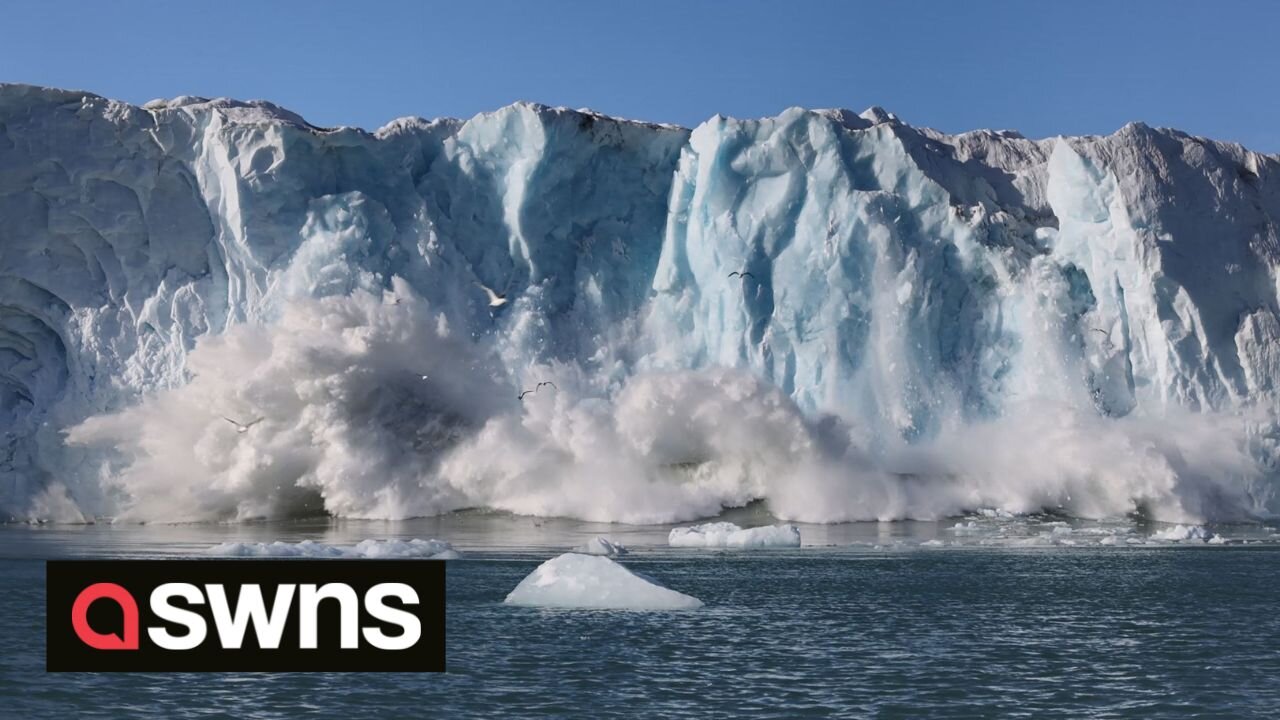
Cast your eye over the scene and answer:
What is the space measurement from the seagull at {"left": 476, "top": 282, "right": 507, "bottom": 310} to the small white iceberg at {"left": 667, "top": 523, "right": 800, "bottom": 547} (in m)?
9.61

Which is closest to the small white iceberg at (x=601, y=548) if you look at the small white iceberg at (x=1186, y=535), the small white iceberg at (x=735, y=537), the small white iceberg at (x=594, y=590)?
the small white iceberg at (x=735, y=537)

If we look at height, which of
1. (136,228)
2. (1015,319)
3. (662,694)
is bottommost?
(662,694)

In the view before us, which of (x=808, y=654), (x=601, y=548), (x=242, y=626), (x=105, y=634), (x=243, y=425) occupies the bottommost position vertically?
(x=808, y=654)

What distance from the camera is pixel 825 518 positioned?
125ft

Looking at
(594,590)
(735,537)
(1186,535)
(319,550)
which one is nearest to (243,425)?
(319,550)

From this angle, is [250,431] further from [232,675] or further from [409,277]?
[232,675]

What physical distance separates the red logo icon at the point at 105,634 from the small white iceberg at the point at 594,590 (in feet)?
19.3

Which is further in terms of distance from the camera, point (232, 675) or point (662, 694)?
point (232, 675)

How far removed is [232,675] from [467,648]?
9.34 ft

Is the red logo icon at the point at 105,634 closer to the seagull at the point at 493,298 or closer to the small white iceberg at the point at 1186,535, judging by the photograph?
the seagull at the point at 493,298

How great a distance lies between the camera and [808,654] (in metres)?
16.2

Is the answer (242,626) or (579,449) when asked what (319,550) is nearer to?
(242,626)

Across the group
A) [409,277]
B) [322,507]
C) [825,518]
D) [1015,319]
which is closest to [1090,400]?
[1015,319]

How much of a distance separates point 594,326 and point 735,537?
32.6ft
